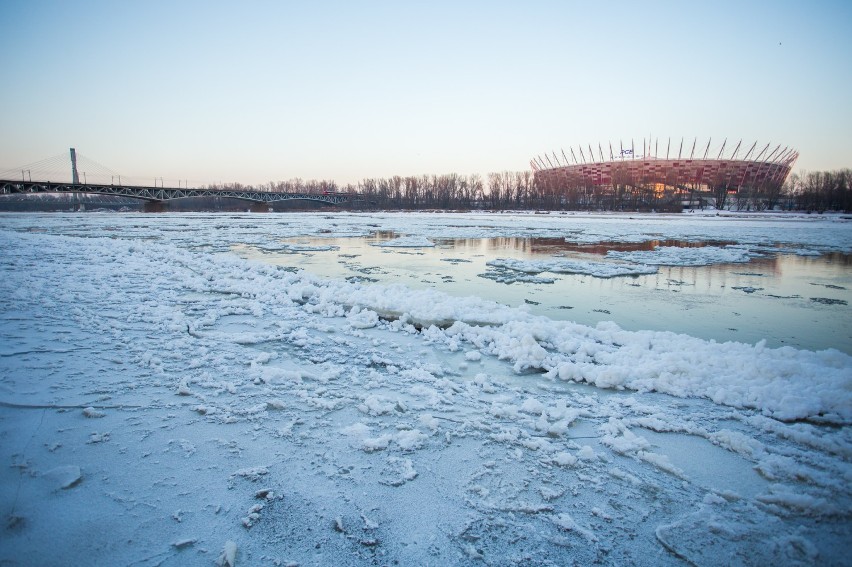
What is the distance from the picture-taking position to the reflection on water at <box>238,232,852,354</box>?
20.7 feet

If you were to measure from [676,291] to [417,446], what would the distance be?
26.4 ft

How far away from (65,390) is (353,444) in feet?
8.96

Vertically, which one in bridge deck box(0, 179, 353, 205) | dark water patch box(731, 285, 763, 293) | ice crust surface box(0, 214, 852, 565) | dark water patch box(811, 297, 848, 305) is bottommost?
ice crust surface box(0, 214, 852, 565)

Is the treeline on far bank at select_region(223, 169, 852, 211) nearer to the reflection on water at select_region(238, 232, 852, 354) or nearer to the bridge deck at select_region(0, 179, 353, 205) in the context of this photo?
the bridge deck at select_region(0, 179, 353, 205)

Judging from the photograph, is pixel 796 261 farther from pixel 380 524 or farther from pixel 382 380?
pixel 380 524

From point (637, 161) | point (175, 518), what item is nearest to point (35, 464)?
point (175, 518)

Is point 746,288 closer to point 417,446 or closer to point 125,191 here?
point 417,446

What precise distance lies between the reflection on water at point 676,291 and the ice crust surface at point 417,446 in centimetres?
177

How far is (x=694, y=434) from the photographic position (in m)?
3.27

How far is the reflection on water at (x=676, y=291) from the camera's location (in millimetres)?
6320

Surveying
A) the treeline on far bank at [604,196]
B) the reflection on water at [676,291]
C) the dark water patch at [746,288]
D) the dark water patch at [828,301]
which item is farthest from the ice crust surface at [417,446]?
the treeline on far bank at [604,196]

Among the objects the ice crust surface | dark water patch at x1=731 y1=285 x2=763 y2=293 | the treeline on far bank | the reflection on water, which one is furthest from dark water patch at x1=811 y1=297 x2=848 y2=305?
the treeline on far bank

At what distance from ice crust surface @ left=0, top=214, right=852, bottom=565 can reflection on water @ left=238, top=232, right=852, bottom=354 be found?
1769mm

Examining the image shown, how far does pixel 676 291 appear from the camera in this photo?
891 cm
